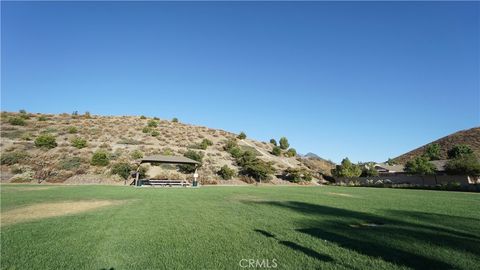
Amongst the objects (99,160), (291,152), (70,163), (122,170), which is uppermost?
(291,152)

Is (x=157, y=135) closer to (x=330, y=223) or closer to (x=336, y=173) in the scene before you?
(x=336, y=173)

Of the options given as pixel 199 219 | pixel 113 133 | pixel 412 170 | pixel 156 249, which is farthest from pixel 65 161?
pixel 412 170

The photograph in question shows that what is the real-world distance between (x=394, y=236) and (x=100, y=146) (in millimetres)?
44773

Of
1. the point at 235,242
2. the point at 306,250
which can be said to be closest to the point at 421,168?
the point at 306,250

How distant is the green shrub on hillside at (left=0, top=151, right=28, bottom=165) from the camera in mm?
32287

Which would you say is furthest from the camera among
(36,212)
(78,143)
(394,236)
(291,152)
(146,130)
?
(291,152)

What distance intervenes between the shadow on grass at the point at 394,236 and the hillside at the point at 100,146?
2827cm

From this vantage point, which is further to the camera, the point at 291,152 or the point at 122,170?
the point at 291,152

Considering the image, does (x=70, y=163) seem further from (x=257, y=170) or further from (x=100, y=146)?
(x=257, y=170)

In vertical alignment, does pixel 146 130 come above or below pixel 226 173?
above

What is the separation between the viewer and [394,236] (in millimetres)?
6691
